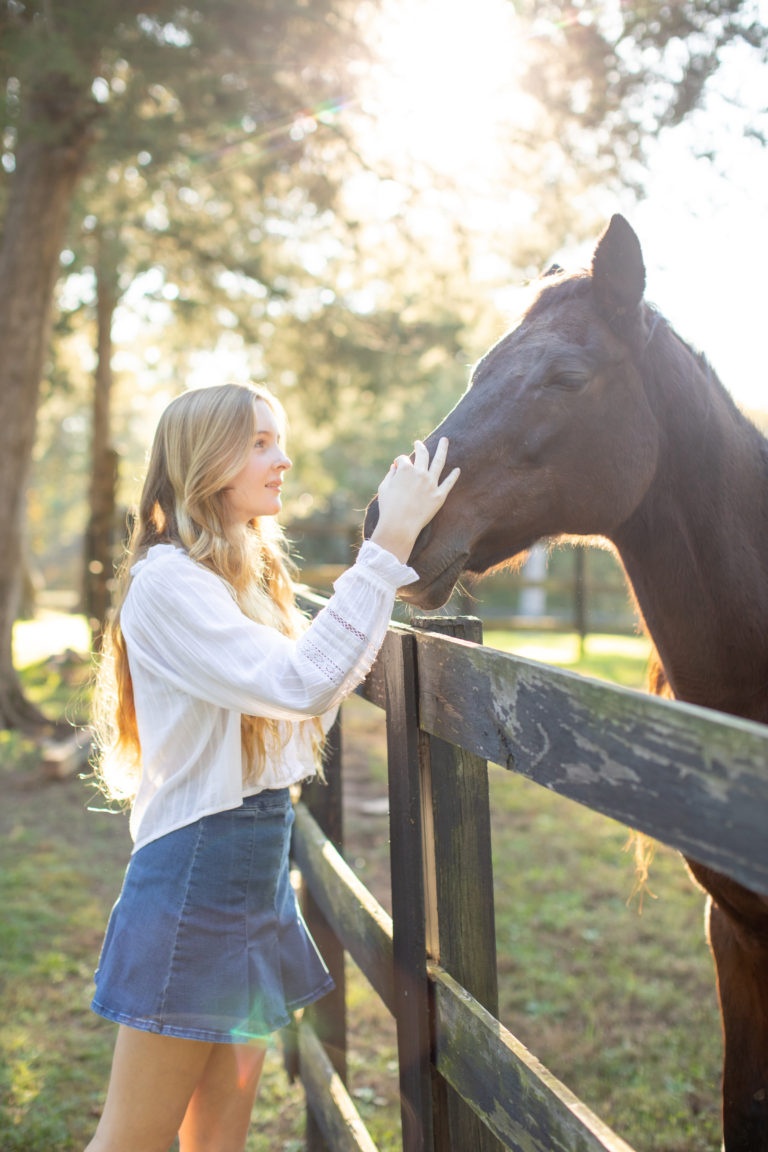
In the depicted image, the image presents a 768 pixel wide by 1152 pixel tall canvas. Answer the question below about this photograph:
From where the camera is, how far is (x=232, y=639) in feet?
5.91

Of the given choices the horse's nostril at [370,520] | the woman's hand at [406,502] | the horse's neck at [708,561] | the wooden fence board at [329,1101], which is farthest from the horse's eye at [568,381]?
the wooden fence board at [329,1101]

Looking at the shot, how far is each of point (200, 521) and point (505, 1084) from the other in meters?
1.29

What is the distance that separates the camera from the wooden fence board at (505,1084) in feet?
4.35

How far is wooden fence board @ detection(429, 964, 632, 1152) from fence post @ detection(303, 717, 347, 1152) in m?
1.17

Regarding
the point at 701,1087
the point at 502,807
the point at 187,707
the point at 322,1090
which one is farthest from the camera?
the point at 502,807

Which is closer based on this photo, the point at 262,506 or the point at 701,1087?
the point at 262,506

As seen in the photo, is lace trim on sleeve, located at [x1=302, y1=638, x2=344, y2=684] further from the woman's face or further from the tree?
the tree

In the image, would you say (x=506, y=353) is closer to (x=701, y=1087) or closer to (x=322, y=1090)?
(x=322, y=1090)

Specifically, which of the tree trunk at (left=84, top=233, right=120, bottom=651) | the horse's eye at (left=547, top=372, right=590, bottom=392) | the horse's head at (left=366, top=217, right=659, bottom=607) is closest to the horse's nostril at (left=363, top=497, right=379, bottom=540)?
the horse's head at (left=366, top=217, right=659, bottom=607)

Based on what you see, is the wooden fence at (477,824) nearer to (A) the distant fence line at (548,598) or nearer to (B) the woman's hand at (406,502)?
(B) the woman's hand at (406,502)

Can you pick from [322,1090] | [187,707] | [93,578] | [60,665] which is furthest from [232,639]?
[60,665]

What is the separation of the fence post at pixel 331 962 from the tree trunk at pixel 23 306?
22.3ft

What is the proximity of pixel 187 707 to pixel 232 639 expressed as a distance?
0.83ft

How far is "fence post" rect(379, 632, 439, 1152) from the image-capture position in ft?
6.09
